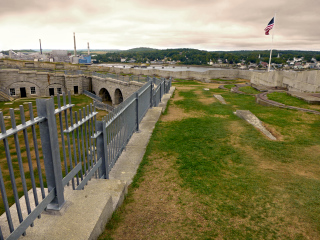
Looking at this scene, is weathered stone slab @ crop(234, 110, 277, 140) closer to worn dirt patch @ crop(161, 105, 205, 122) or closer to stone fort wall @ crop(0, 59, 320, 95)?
worn dirt patch @ crop(161, 105, 205, 122)

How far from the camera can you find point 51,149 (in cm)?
262

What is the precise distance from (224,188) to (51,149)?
3566mm

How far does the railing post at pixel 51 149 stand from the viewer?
8.27 ft

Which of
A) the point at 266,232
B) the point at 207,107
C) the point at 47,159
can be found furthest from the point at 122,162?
the point at 207,107

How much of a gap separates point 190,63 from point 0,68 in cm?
17322

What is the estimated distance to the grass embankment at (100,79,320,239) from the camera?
3.48 m

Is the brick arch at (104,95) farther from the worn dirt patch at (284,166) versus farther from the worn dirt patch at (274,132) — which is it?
the worn dirt patch at (284,166)

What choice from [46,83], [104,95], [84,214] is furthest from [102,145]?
[46,83]

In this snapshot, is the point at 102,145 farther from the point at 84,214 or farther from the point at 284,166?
the point at 284,166

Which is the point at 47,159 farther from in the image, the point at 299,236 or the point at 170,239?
the point at 299,236

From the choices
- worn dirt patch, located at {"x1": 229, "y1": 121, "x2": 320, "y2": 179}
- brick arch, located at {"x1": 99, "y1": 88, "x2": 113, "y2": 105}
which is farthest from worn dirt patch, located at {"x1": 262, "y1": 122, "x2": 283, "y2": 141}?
brick arch, located at {"x1": 99, "y1": 88, "x2": 113, "y2": 105}

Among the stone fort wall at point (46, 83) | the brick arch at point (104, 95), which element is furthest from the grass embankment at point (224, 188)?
the brick arch at point (104, 95)

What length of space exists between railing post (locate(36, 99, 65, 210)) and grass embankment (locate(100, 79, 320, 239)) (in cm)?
94

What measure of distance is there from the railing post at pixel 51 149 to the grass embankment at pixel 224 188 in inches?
37.0
